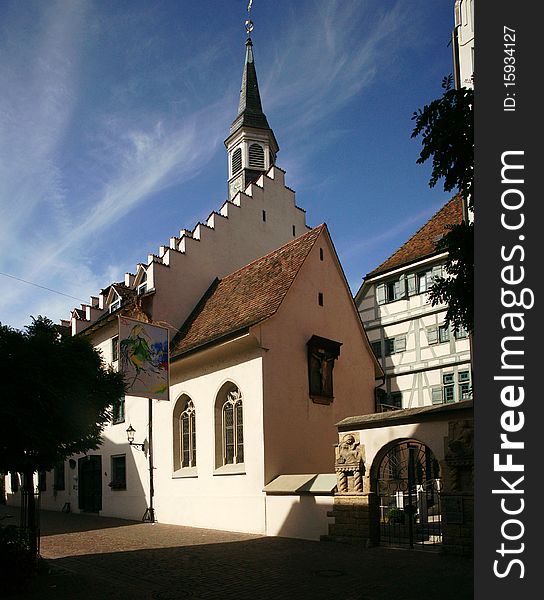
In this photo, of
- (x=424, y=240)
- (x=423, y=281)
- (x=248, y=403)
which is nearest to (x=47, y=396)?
(x=248, y=403)

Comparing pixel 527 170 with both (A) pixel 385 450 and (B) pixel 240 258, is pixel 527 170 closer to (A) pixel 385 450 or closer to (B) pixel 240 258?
(A) pixel 385 450

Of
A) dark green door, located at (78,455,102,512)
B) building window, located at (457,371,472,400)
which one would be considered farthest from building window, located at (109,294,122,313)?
building window, located at (457,371,472,400)

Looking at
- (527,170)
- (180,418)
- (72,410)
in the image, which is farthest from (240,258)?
(527,170)

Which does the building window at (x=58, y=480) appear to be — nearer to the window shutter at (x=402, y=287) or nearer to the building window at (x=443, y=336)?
the window shutter at (x=402, y=287)

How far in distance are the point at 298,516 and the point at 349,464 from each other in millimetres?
2409

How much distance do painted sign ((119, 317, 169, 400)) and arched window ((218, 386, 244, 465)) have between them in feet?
6.23

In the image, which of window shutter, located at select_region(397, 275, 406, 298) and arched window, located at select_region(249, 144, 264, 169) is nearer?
arched window, located at select_region(249, 144, 264, 169)

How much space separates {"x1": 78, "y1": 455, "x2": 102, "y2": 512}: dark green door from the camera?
27.2 meters

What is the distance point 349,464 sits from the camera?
14.9 m

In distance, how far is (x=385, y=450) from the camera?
1435cm

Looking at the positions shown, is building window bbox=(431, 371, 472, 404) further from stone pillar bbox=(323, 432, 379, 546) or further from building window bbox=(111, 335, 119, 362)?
stone pillar bbox=(323, 432, 379, 546)

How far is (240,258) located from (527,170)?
69.4ft

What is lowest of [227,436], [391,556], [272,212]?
[391,556]

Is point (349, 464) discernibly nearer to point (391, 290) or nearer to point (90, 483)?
point (90, 483)
